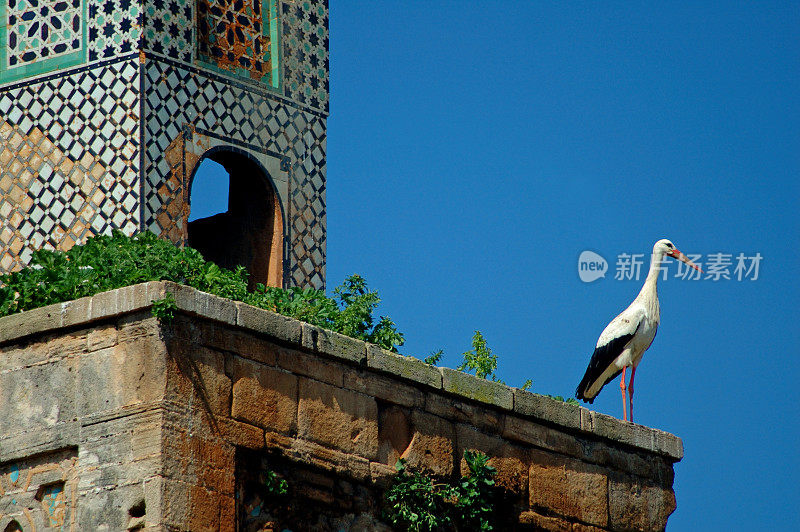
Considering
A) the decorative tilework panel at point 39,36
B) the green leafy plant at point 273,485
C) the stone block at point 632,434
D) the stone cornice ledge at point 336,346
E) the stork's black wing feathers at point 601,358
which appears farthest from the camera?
the stork's black wing feathers at point 601,358

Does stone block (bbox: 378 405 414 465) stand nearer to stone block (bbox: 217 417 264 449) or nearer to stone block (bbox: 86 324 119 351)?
stone block (bbox: 217 417 264 449)

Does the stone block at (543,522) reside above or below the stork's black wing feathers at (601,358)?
below

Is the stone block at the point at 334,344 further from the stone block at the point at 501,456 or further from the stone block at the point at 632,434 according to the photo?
the stone block at the point at 632,434

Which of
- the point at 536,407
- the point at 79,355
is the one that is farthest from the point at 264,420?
the point at 536,407

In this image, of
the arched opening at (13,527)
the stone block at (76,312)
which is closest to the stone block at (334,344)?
the stone block at (76,312)

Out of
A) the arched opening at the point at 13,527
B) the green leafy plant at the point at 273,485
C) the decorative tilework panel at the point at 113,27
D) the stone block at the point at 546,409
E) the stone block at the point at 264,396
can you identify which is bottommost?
the arched opening at the point at 13,527

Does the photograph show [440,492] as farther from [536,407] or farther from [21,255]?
[21,255]

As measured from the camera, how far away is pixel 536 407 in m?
12.3

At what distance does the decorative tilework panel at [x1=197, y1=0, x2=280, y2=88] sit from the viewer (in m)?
13.5

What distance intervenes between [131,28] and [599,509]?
550 cm

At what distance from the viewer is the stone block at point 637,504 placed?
12742 millimetres

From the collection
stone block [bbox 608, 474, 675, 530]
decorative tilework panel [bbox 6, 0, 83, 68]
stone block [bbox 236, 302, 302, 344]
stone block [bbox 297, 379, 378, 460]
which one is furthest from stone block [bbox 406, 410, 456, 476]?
decorative tilework panel [bbox 6, 0, 83, 68]

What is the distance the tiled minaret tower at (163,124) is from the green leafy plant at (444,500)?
9.13ft

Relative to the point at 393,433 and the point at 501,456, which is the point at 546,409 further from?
the point at 393,433
